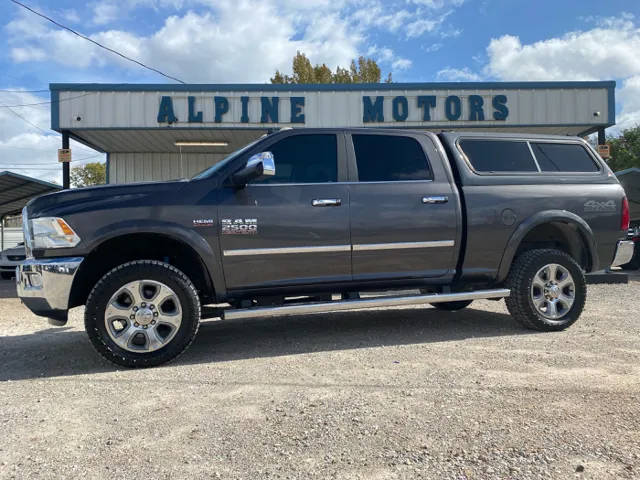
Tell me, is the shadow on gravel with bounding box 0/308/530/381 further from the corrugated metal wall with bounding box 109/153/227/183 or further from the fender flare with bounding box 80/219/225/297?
the corrugated metal wall with bounding box 109/153/227/183

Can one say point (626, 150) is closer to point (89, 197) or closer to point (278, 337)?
point (278, 337)

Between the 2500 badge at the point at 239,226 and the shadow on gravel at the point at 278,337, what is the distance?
1.05 metres

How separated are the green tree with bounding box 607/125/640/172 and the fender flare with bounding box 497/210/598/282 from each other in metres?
34.0

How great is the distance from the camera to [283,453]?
2283 millimetres

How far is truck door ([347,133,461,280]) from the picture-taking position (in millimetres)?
4305

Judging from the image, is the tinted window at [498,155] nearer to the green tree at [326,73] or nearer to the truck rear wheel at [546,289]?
the truck rear wheel at [546,289]

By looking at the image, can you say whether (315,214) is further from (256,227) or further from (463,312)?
(463,312)

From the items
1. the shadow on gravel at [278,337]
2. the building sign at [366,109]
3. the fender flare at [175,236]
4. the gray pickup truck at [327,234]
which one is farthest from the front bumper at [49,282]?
the building sign at [366,109]

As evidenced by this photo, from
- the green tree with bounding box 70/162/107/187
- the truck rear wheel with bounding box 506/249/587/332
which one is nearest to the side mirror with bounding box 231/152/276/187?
the truck rear wheel with bounding box 506/249/587/332

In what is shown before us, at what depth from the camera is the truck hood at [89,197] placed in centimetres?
374

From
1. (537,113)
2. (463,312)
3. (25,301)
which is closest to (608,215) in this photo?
(463,312)

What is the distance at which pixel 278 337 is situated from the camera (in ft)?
15.8

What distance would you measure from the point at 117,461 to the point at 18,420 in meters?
0.95

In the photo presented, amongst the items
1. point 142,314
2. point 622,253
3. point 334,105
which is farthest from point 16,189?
point 622,253
